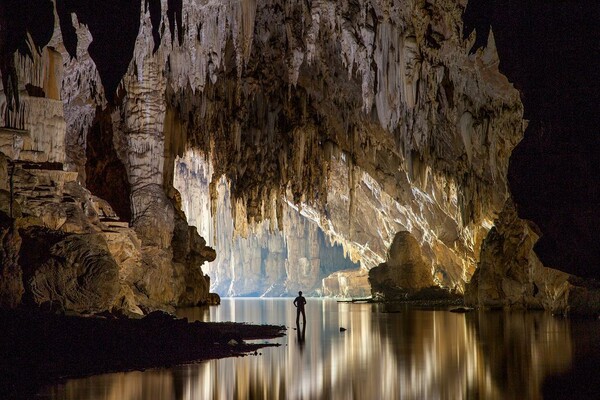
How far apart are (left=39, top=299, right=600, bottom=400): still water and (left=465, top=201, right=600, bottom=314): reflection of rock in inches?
218

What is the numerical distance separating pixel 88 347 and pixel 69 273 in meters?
2.81

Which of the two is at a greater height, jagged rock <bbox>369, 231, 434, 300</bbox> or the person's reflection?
jagged rock <bbox>369, 231, 434, 300</bbox>

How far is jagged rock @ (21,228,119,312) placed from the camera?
9031 mm

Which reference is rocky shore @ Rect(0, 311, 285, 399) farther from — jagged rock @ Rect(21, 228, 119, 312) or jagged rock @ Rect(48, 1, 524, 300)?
jagged rock @ Rect(48, 1, 524, 300)

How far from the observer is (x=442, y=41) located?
1364 centimetres

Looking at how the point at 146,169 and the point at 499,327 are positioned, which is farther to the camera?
the point at 146,169

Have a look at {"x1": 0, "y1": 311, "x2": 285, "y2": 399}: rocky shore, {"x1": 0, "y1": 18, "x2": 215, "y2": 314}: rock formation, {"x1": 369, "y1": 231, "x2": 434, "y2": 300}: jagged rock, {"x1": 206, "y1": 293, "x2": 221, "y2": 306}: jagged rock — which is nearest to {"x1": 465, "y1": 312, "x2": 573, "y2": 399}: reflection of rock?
{"x1": 0, "y1": 311, "x2": 285, "y2": 399}: rocky shore

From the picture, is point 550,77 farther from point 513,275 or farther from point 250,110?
point 250,110

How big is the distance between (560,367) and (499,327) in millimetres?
5023

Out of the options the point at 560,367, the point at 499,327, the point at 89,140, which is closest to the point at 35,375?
the point at 560,367

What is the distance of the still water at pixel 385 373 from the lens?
478cm

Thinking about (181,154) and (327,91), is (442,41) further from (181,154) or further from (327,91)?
(181,154)

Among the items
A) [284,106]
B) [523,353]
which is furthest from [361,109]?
[523,353]

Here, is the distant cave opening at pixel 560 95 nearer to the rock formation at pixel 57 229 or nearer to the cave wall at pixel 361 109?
the cave wall at pixel 361 109
